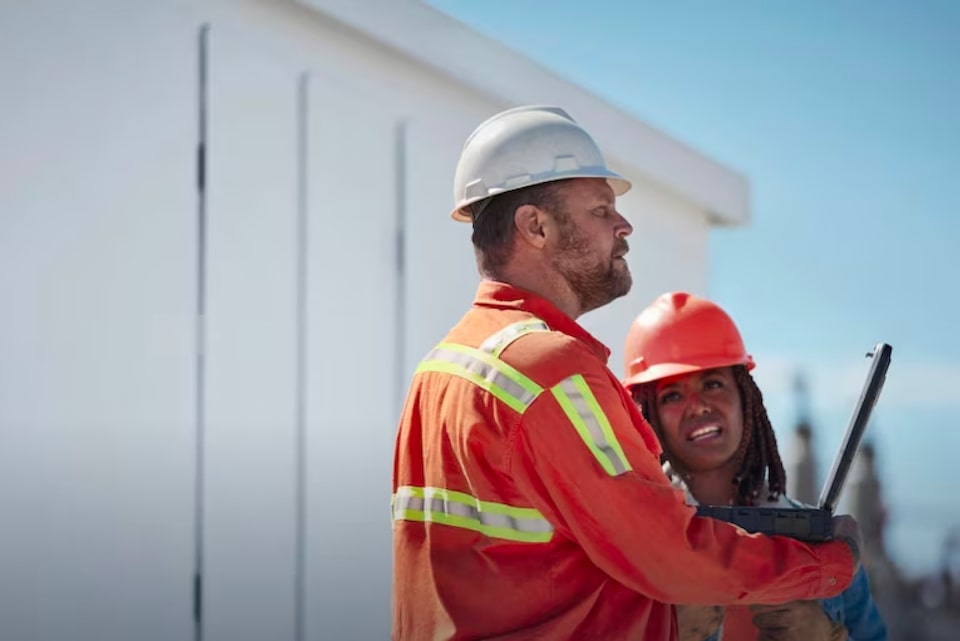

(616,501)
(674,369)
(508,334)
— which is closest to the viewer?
(616,501)

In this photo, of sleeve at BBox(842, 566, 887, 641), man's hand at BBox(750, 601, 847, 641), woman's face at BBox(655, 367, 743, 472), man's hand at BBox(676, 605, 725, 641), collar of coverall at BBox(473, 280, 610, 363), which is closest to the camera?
collar of coverall at BBox(473, 280, 610, 363)

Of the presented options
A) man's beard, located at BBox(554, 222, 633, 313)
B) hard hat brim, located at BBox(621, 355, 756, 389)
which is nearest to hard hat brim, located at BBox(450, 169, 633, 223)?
man's beard, located at BBox(554, 222, 633, 313)

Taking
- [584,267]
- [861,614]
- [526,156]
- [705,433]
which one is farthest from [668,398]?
[526,156]

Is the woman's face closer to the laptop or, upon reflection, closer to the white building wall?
the laptop

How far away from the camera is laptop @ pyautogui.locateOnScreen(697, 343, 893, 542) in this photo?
2.64m

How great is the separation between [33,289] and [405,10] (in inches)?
86.1

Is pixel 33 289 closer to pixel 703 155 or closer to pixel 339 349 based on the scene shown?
pixel 339 349

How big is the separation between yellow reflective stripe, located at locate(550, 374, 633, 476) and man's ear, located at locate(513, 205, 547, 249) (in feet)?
1.34

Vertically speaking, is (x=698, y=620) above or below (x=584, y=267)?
below

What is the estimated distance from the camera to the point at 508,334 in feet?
7.94

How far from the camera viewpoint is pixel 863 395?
2879 millimetres

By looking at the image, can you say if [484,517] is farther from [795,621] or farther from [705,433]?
[705,433]

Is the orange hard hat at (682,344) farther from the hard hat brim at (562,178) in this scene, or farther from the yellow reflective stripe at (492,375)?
the yellow reflective stripe at (492,375)

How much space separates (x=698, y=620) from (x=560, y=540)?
21.6 inches
